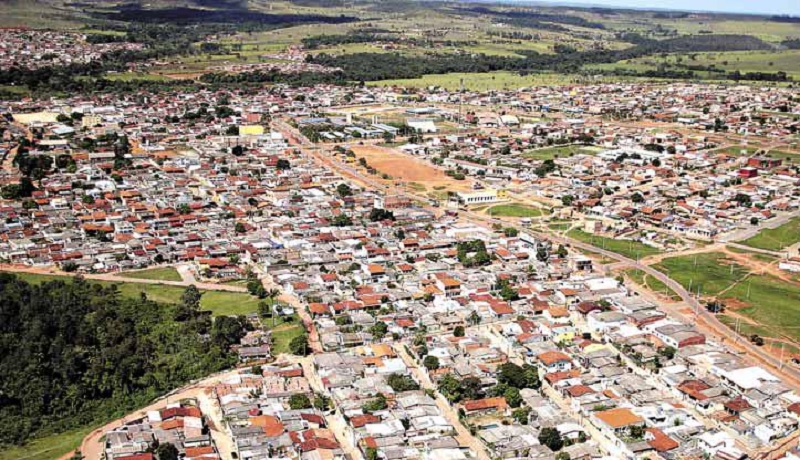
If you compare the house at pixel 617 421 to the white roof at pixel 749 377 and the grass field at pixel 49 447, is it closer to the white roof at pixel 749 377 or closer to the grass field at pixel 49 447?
the white roof at pixel 749 377

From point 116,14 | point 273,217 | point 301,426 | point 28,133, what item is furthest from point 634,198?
point 116,14

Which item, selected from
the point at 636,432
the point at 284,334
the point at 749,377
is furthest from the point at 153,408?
the point at 749,377

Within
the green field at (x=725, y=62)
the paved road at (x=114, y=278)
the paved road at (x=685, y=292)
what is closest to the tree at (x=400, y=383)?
the paved road at (x=114, y=278)

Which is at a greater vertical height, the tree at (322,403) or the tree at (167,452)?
the tree at (167,452)

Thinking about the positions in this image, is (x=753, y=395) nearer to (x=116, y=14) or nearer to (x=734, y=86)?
(x=734, y=86)

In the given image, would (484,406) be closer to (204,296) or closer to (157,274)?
(204,296)

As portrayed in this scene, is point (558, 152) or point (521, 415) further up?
point (558, 152)
